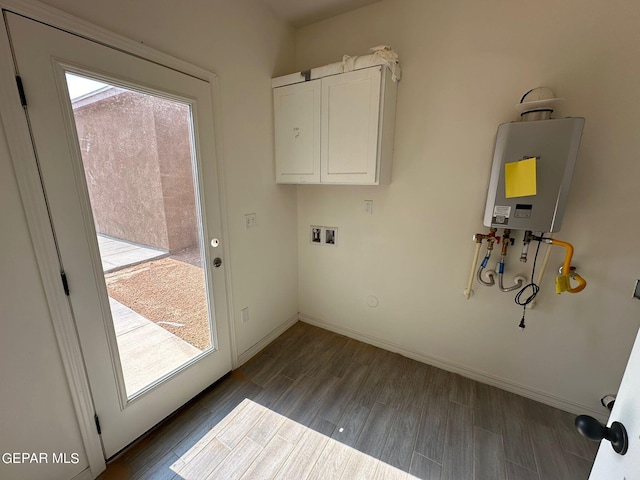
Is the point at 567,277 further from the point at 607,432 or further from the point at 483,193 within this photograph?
the point at 607,432

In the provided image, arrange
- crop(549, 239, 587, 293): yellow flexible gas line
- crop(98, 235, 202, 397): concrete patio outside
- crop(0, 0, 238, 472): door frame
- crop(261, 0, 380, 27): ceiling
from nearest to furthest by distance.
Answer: crop(0, 0, 238, 472): door frame
crop(98, 235, 202, 397): concrete patio outside
crop(549, 239, 587, 293): yellow flexible gas line
crop(261, 0, 380, 27): ceiling

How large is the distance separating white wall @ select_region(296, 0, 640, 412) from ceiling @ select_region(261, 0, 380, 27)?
7cm

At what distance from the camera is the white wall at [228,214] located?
39.7 inches

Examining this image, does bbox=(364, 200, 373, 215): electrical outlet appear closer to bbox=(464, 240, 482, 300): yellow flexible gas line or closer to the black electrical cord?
bbox=(464, 240, 482, 300): yellow flexible gas line

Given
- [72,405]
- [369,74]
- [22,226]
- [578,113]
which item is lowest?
[72,405]

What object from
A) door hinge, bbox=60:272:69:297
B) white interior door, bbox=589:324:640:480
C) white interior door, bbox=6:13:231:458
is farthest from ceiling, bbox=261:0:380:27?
white interior door, bbox=589:324:640:480

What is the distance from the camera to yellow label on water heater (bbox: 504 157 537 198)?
1.36 m

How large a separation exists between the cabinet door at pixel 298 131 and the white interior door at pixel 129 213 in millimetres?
599

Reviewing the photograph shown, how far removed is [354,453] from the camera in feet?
4.73

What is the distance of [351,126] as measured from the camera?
→ 1765mm

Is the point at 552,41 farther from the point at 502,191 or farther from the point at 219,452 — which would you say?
the point at 219,452

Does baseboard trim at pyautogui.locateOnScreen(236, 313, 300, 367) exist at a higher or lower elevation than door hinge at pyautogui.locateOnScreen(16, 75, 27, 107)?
lower

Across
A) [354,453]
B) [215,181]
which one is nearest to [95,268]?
[215,181]

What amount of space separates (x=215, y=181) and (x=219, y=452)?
5.22ft
